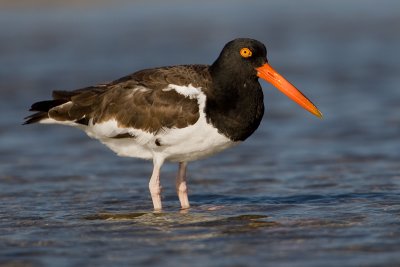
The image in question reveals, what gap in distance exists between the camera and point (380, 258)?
625 centimetres

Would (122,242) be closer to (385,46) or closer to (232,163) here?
(232,163)

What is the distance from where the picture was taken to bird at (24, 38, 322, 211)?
25.5ft

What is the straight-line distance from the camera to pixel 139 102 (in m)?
8.09

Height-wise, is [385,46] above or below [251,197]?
above

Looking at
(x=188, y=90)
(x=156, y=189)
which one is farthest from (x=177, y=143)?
(x=156, y=189)

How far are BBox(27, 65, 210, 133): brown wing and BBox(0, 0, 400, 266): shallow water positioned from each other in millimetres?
874

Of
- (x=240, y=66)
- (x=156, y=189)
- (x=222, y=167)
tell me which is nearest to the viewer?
(x=240, y=66)

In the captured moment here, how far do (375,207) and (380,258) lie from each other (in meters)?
1.75

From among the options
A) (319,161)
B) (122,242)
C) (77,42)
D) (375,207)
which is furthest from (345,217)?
(77,42)

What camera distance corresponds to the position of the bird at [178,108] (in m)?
7.78

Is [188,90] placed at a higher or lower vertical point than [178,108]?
higher

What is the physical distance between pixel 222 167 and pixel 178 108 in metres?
2.65

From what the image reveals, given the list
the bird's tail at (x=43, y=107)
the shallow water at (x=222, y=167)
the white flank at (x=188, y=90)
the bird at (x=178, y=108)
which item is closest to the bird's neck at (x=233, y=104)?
the bird at (x=178, y=108)

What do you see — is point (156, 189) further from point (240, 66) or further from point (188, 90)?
point (240, 66)
